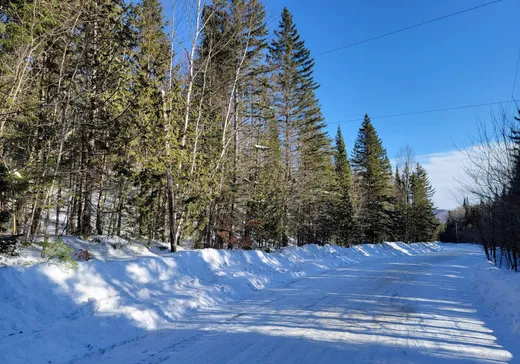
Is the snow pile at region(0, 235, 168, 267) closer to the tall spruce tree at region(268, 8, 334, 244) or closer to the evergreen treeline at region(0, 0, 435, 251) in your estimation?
the evergreen treeline at region(0, 0, 435, 251)

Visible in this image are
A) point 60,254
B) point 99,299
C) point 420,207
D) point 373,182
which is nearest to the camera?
point 99,299

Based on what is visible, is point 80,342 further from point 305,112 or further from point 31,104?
point 305,112

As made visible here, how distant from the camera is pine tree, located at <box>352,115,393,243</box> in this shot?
37281mm

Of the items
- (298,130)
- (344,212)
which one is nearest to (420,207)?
(344,212)

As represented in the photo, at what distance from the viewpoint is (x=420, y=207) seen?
47875mm

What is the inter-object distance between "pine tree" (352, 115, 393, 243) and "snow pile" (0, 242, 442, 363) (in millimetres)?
30673

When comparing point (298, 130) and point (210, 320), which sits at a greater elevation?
point (298, 130)

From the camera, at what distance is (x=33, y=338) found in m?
3.94

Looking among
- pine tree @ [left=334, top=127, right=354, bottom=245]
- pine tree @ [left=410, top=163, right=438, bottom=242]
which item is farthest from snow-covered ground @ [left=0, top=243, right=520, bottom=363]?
pine tree @ [left=410, top=163, right=438, bottom=242]

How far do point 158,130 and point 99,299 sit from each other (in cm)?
605

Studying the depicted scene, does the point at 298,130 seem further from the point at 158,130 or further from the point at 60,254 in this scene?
the point at 60,254

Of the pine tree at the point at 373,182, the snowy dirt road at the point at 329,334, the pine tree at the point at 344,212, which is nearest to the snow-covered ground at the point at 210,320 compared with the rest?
the snowy dirt road at the point at 329,334

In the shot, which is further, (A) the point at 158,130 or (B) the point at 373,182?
(B) the point at 373,182

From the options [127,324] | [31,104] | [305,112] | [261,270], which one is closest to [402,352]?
[127,324]
